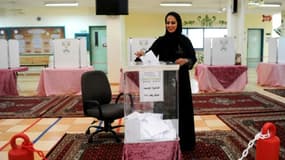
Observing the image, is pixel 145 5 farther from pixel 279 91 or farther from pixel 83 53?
pixel 279 91

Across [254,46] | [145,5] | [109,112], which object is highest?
[145,5]

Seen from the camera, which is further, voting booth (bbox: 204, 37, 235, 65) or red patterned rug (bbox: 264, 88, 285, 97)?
voting booth (bbox: 204, 37, 235, 65)

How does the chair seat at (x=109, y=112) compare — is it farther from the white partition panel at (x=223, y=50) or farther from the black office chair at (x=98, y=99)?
the white partition panel at (x=223, y=50)

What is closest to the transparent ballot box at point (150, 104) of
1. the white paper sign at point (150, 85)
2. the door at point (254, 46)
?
the white paper sign at point (150, 85)

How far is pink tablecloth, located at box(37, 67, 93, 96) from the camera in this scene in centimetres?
691

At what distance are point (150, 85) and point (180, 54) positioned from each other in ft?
3.20

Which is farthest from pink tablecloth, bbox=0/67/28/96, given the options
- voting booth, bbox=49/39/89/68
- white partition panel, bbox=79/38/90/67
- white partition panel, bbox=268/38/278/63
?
white partition panel, bbox=268/38/278/63

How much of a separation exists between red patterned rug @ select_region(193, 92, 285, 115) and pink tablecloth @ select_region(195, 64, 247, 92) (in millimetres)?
426

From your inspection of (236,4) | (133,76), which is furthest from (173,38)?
(236,4)

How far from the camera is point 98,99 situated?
385 cm

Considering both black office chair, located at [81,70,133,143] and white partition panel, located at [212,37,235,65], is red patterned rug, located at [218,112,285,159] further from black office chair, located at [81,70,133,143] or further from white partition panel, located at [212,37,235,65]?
white partition panel, located at [212,37,235,65]

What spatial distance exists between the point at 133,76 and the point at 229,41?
18.8ft

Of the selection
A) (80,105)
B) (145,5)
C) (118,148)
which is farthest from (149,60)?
(145,5)

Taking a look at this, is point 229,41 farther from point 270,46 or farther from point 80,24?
point 80,24
